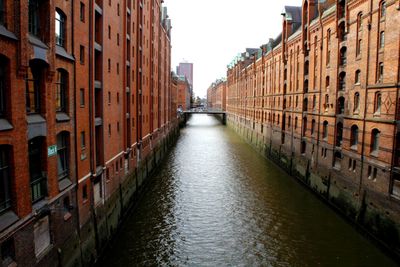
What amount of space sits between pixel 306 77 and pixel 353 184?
13707 millimetres

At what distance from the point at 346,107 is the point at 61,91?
17.5 meters

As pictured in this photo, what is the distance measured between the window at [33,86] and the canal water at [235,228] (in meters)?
7.80

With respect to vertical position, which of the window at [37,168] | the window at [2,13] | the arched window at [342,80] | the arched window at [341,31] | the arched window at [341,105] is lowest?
the window at [37,168]

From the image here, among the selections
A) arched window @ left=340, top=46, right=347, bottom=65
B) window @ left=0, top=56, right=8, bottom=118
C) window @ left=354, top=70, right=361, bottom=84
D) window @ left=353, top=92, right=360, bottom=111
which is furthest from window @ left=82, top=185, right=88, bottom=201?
arched window @ left=340, top=46, right=347, bottom=65

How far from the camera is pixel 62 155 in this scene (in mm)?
13102

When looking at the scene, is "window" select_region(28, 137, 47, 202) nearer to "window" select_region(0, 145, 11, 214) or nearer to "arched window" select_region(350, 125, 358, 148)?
"window" select_region(0, 145, 11, 214)

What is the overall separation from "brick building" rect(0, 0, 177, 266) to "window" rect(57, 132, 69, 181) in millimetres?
37

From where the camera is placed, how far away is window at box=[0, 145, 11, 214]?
900 cm

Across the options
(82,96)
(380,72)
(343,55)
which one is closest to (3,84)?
(82,96)

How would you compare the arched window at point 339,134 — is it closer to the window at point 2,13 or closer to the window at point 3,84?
the window at point 3,84

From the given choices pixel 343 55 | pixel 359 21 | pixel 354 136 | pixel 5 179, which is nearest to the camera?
pixel 5 179

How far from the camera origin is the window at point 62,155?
12.7m

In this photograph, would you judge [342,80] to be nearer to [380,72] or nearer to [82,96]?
[380,72]

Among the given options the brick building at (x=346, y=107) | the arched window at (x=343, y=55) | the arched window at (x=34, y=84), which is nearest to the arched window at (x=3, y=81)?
the arched window at (x=34, y=84)
